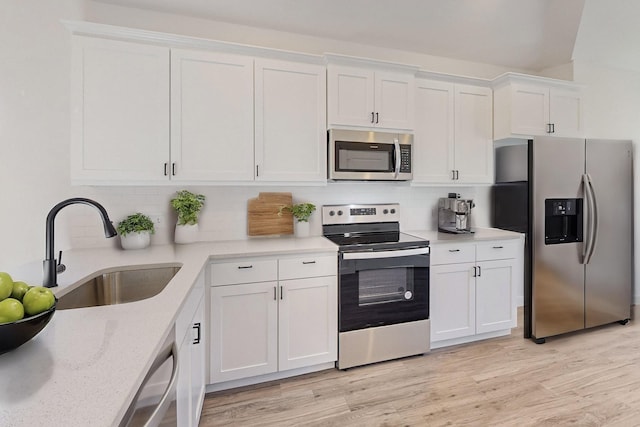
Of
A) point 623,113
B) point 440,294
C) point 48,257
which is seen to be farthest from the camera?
point 623,113

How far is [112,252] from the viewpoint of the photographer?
216 centimetres

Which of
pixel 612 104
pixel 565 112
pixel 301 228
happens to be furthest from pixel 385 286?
pixel 612 104

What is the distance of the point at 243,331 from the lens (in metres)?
2.11

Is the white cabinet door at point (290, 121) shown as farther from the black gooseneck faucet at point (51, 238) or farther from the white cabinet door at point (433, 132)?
the black gooseneck faucet at point (51, 238)

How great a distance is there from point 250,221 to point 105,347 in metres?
1.85

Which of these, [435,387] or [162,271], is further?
[435,387]

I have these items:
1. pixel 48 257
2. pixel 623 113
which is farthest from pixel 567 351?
pixel 48 257

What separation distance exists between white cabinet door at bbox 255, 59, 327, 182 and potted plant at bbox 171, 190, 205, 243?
55 centimetres

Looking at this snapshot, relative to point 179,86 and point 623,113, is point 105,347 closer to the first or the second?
point 179,86

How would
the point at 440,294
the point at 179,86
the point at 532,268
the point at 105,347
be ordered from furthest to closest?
the point at 532,268, the point at 440,294, the point at 179,86, the point at 105,347

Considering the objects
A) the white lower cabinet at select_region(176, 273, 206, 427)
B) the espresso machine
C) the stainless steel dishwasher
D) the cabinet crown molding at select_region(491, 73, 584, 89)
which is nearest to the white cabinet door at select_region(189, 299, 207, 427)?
the white lower cabinet at select_region(176, 273, 206, 427)

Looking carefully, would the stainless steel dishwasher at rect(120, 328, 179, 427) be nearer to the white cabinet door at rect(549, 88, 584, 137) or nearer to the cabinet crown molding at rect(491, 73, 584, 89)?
the cabinet crown molding at rect(491, 73, 584, 89)

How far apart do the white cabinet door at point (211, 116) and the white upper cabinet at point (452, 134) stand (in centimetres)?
149

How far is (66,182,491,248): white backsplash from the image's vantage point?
2293mm
